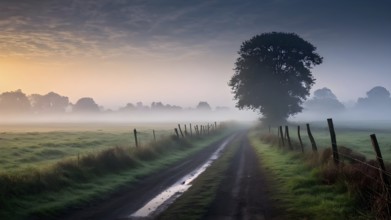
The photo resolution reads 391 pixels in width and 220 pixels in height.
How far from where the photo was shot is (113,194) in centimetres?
1838

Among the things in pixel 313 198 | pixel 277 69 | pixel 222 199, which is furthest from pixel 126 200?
pixel 277 69

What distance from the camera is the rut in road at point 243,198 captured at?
12984 millimetres

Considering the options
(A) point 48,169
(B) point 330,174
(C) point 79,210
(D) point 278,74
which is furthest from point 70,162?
(D) point 278,74

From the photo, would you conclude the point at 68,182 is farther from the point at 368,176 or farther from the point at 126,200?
the point at 368,176

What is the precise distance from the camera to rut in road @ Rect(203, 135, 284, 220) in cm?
1298

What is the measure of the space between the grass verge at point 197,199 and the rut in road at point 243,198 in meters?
0.29

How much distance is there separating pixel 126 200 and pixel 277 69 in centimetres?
6536

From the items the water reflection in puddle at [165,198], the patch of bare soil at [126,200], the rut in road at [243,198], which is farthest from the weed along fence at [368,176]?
the patch of bare soil at [126,200]

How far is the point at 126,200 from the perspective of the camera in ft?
54.4

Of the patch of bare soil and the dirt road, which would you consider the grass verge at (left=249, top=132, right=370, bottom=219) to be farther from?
the patch of bare soil

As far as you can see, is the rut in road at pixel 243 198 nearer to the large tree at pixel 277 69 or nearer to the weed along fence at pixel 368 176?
the weed along fence at pixel 368 176

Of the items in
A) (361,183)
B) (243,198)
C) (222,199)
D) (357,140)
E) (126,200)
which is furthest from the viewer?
(357,140)

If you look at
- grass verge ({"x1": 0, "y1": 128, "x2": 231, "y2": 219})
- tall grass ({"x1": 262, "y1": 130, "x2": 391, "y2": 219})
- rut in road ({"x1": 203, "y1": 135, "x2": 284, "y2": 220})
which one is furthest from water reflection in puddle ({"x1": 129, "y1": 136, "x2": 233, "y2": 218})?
tall grass ({"x1": 262, "y1": 130, "x2": 391, "y2": 219})

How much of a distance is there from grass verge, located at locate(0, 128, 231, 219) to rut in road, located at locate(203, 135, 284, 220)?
19.0 ft
